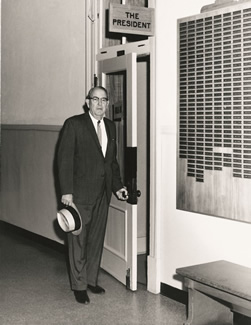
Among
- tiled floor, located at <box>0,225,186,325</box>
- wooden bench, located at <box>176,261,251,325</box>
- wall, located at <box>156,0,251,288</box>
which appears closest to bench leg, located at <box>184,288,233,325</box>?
wooden bench, located at <box>176,261,251,325</box>

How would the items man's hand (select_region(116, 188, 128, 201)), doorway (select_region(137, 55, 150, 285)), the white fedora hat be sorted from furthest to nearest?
doorway (select_region(137, 55, 150, 285)), man's hand (select_region(116, 188, 128, 201)), the white fedora hat

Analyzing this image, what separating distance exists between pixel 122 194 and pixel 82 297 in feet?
3.14

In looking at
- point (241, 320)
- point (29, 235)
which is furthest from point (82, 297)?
point (29, 235)

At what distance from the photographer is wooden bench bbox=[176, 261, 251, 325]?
3375mm

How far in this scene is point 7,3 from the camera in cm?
762

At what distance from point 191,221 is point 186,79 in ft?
3.76

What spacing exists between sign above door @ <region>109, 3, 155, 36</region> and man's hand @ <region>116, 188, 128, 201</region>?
4.52ft

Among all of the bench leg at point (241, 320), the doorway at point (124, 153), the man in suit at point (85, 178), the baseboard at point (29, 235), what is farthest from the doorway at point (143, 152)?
the bench leg at point (241, 320)

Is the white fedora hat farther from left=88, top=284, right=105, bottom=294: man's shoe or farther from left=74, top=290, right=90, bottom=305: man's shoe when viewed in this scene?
left=88, top=284, right=105, bottom=294: man's shoe

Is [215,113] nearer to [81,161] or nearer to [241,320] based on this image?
[81,161]

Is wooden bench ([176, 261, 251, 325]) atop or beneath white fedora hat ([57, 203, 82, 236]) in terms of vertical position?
beneath

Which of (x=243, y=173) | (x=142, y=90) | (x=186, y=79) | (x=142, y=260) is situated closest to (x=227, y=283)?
(x=243, y=173)

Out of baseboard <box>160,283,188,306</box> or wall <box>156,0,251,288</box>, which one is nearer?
wall <box>156,0,251,288</box>

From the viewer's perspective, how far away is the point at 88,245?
190 inches
